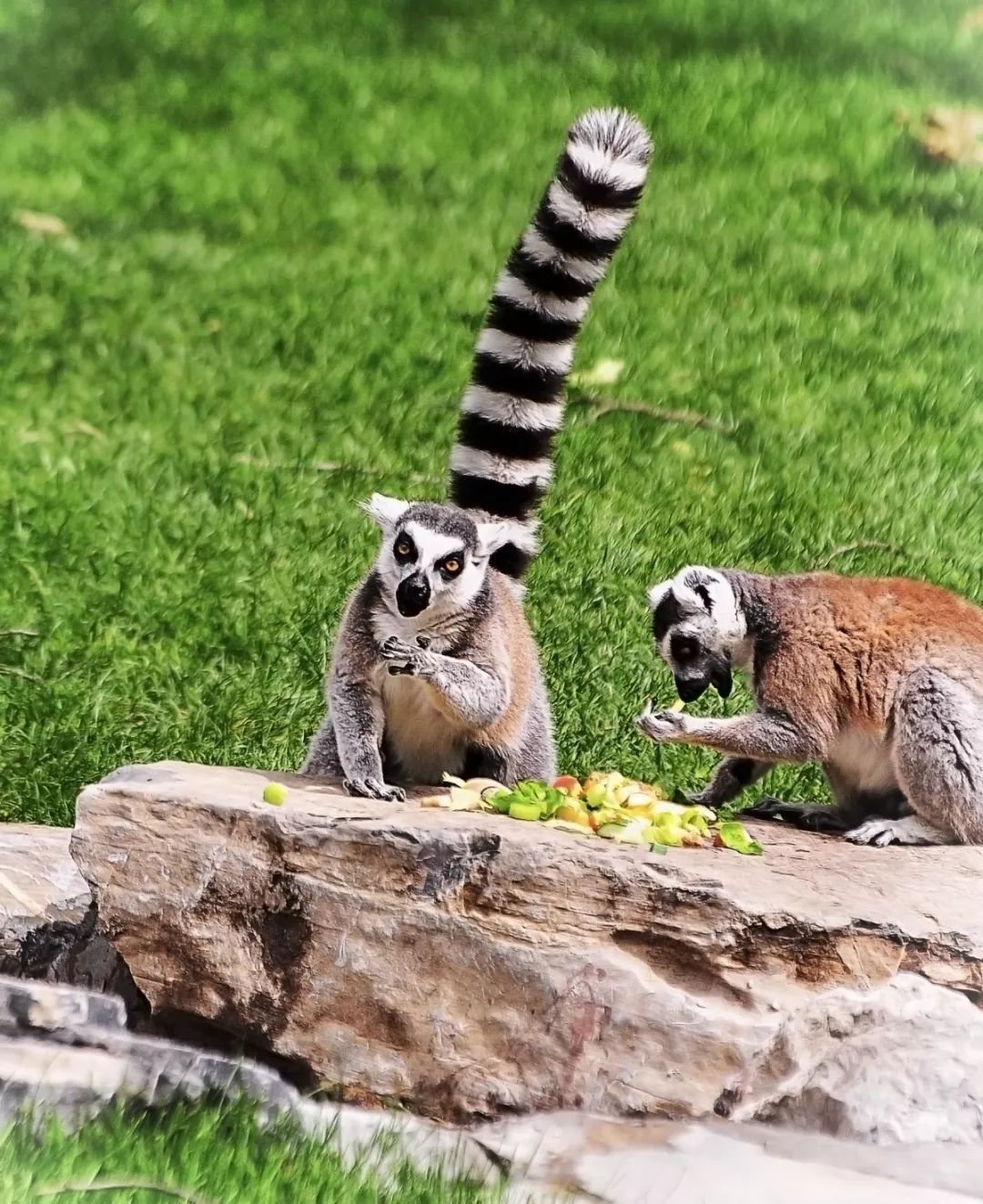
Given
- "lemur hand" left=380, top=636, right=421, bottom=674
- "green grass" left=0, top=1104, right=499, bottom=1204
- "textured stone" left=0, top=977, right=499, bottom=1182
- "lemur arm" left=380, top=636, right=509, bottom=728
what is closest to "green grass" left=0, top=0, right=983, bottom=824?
"lemur arm" left=380, top=636, right=509, bottom=728

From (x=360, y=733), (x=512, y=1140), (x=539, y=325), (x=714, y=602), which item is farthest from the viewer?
(x=539, y=325)

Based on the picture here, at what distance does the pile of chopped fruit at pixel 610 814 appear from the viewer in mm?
3250

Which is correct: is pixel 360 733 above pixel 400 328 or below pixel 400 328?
below

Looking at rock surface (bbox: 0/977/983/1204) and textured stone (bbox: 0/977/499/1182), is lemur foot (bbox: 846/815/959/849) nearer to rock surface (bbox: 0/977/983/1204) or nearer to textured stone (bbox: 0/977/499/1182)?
rock surface (bbox: 0/977/983/1204)

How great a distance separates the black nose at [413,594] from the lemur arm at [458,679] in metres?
0.08

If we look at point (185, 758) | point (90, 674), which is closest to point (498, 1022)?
point (185, 758)

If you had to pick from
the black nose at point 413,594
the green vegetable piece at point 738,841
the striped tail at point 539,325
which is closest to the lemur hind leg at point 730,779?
the green vegetable piece at point 738,841

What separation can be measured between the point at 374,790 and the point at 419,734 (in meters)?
0.28

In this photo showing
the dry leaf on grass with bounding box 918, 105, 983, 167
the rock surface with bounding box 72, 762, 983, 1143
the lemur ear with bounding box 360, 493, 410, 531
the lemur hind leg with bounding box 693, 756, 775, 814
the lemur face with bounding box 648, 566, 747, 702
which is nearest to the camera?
the rock surface with bounding box 72, 762, 983, 1143

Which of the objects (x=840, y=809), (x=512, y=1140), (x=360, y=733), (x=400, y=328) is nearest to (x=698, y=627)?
(x=840, y=809)

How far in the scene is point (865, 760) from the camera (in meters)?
3.64

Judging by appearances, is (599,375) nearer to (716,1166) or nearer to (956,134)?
(956,134)

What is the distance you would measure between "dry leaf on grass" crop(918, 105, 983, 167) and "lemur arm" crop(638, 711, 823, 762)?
14.1ft

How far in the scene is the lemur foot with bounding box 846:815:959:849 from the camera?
3.47 m
